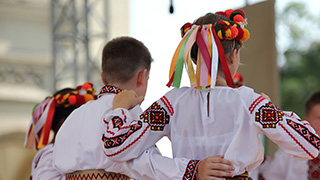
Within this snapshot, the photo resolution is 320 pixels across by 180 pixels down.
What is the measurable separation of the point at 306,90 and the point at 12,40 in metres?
17.6

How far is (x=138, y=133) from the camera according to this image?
6.45 ft

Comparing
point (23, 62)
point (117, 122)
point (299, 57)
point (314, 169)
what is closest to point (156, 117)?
point (117, 122)

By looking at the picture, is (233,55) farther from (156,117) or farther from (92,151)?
(92,151)

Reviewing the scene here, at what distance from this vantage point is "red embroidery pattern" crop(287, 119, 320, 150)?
181 centimetres

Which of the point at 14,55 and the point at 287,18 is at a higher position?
the point at 287,18

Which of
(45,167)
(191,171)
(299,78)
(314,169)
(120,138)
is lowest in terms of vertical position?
(299,78)

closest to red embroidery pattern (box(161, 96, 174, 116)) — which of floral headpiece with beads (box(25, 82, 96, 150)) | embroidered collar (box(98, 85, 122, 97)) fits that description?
embroidered collar (box(98, 85, 122, 97))

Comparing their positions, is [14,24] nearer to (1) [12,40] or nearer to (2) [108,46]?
(1) [12,40]

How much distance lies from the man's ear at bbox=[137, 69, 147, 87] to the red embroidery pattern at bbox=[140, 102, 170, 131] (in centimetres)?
42

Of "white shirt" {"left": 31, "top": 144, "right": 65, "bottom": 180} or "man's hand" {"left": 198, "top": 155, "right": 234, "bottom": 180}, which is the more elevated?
"man's hand" {"left": 198, "top": 155, "right": 234, "bottom": 180}

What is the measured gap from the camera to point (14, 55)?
298 inches

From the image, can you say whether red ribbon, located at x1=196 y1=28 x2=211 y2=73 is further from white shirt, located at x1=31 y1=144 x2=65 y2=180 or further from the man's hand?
white shirt, located at x1=31 y1=144 x2=65 y2=180

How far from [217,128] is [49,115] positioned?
1361 millimetres

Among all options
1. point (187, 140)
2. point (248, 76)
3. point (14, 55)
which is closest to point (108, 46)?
point (187, 140)
